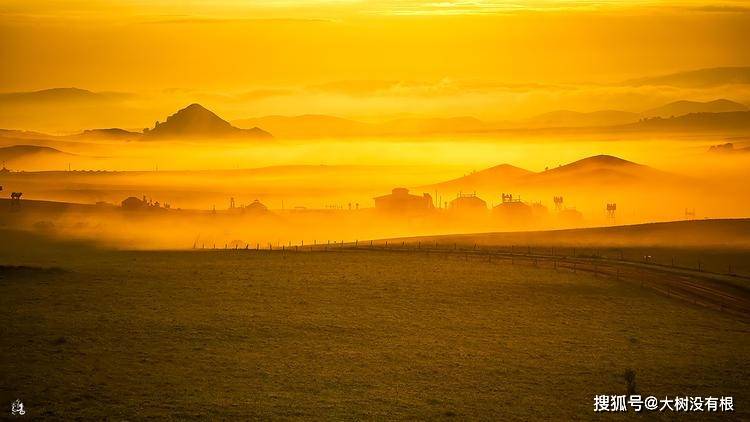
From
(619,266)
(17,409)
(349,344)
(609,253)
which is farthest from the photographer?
(609,253)

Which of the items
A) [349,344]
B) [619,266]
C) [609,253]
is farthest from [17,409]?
[609,253]

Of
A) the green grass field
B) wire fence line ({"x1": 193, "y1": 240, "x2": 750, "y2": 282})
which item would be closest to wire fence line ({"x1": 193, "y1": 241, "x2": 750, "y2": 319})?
wire fence line ({"x1": 193, "y1": 240, "x2": 750, "y2": 282})

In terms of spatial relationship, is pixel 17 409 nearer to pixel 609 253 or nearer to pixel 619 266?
pixel 619 266

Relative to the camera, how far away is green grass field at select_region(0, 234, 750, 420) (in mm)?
51781

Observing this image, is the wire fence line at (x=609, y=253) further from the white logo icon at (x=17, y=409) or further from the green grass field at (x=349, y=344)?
the white logo icon at (x=17, y=409)

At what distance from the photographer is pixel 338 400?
51938 mm

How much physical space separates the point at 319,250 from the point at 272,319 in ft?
165

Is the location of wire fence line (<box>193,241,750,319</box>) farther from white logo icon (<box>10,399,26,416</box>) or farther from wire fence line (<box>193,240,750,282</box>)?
white logo icon (<box>10,399,26,416</box>)

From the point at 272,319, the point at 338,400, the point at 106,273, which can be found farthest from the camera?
the point at 106,273

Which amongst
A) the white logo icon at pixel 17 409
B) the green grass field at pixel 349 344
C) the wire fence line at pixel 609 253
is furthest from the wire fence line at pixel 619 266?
the white logo icon at pixel 17 409

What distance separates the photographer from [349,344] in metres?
65.9

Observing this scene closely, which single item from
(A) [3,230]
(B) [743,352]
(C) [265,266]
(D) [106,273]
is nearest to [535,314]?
(B) [743,352]

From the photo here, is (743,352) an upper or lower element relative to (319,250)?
lower

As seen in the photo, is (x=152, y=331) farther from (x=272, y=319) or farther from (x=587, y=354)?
(x=587, y=354)
